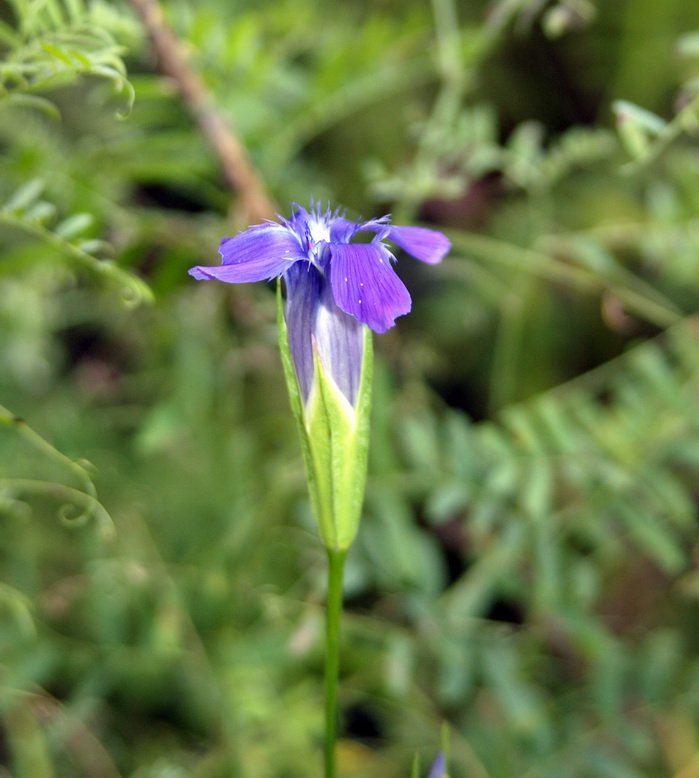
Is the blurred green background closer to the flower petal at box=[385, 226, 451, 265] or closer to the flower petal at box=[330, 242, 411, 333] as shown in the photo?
the flower petal at box=[385, 226, 451, 265]

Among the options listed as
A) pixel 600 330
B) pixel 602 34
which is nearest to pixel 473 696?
pixel 600 330

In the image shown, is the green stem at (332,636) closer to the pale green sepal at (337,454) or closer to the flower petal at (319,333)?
the pale green sepal at (337,454)

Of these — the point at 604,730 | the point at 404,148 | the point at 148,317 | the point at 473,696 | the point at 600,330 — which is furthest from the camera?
the point at 404,148

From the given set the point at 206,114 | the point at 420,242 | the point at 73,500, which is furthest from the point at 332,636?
the point at 206,114

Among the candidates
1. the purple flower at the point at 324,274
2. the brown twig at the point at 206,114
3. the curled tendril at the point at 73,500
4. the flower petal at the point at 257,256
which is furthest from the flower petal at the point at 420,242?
the brown twig at the point at 206,114

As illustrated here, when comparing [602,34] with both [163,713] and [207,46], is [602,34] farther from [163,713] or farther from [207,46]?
[163,713]

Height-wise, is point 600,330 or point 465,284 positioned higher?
point 465,284

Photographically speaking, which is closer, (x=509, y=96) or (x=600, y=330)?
(x=600, y=330)
